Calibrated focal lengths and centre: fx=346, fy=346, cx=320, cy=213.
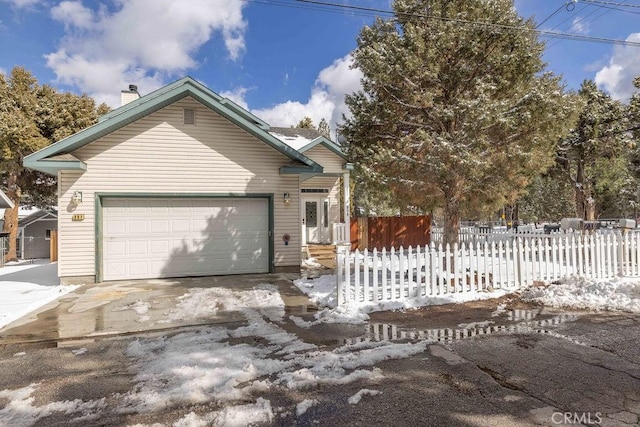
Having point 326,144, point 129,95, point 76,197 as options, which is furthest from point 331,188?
point 76,197

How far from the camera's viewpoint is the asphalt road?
287 cm

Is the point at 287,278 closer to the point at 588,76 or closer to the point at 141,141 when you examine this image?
the point at 141,141

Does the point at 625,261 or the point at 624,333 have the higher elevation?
the point at 625,261

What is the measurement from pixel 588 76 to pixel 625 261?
12.3 m

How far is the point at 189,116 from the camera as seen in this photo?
968 centimetres

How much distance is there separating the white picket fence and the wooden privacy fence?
7.68 meters

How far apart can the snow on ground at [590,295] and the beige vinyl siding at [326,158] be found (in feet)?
32.3

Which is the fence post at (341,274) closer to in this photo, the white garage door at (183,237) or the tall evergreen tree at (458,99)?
the tall evergreen tree at (458,99)

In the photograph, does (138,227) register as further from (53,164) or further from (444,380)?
(444,380)

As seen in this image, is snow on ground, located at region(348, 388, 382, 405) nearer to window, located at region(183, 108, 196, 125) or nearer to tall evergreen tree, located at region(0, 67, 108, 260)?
window, located at region(183, 108, 196, 125)

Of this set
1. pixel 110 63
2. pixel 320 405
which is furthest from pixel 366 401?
pixel 110 63

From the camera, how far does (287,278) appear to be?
9.51 meters

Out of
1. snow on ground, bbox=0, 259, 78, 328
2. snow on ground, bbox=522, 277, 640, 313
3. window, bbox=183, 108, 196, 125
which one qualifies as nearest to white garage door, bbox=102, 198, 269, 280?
→ snow on ground, bbox=0, 259, 78, 328

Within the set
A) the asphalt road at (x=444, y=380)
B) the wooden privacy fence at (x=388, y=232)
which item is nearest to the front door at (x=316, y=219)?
the wooden privacy fence at (x=388, y=232)
